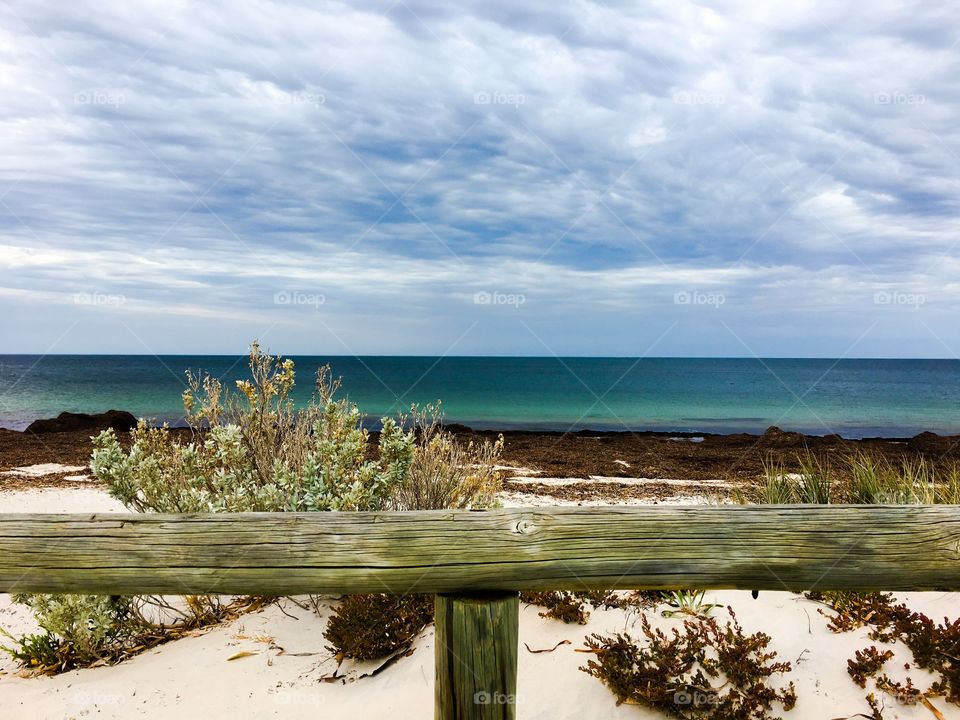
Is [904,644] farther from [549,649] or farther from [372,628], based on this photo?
[372,628]

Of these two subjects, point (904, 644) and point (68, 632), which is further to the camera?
point (68, 632)

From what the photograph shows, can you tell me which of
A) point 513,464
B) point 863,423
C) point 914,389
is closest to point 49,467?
point 513,464

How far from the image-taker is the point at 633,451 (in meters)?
17.0

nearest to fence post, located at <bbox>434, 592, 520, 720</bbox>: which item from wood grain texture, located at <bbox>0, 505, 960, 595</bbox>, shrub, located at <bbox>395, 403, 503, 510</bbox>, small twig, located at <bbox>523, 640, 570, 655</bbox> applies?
wood grain texture, located at <bbox>0, 505, 960, 595</bbox>

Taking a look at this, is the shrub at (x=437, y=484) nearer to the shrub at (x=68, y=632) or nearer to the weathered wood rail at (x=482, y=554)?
the shrub at (x=68, y=632)

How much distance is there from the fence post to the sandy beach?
65.0 inches

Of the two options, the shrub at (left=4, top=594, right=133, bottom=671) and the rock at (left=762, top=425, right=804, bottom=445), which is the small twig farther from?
the rock at (left=762, top=425, right=804, bottom=445)

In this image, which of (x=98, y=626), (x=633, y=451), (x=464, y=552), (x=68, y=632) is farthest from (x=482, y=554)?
(x=633, y=451)

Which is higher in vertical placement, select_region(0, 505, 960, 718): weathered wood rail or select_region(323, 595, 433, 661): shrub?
select_region(0, 505, 960, 718): weathered wood rail

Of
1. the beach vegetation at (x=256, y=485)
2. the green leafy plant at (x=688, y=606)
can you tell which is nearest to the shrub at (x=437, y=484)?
the beach vegetation at (x=256, y=485)

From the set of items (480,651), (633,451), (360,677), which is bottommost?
(360,677)

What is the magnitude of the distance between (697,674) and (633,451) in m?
13.6

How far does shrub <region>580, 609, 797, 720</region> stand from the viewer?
3568 mm

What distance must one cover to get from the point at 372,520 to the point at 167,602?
471 cm
